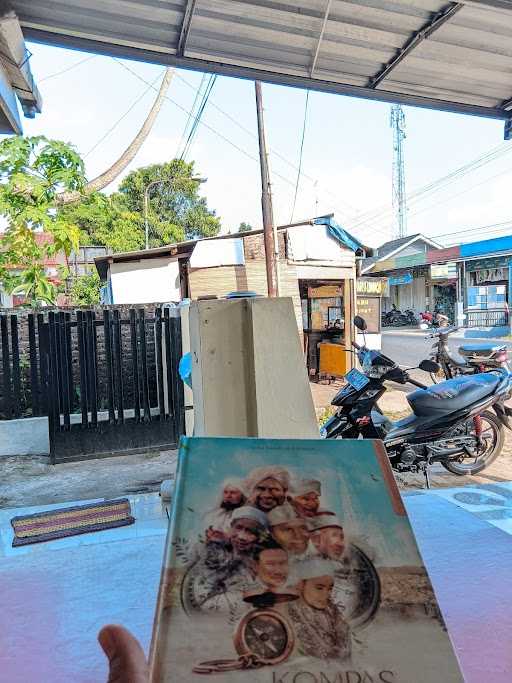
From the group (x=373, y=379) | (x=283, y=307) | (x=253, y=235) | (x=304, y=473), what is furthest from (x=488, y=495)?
(x=253, y=235)

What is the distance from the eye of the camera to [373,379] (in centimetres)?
392

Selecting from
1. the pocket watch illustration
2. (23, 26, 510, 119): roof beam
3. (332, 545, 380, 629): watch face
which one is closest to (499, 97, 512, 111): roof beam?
(23, 26, 510, 119): roof beam

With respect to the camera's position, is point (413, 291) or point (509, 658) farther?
point (413, 291)

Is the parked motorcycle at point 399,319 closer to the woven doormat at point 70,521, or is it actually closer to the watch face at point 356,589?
the woven doormat at point 70,521

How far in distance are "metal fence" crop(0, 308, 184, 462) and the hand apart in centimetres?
409

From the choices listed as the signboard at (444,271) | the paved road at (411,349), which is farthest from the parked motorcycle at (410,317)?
the paved road at (411,349)

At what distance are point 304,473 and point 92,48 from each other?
6.22 ft

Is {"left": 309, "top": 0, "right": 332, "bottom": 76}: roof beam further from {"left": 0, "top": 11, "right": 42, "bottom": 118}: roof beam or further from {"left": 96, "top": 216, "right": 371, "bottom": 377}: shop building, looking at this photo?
{"left": 96, "top": 216, "right": 371, "bottom": 377}: shop building

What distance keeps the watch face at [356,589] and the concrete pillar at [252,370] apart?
1.06 metres

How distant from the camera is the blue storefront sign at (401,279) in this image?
2641 centimetres

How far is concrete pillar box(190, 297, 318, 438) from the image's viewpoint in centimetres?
206

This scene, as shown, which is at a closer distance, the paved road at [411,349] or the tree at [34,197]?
the tree at [34,197]

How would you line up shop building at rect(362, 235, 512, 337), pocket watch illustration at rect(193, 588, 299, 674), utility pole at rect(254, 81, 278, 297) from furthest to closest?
shop building at rect(362, 235, 512, 337) → utility pole at rect(254, 81, 278, 297) → pocket watch illustration at rect(193, 588, 299, 674)

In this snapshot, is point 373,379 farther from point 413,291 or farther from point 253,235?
point 413,291
